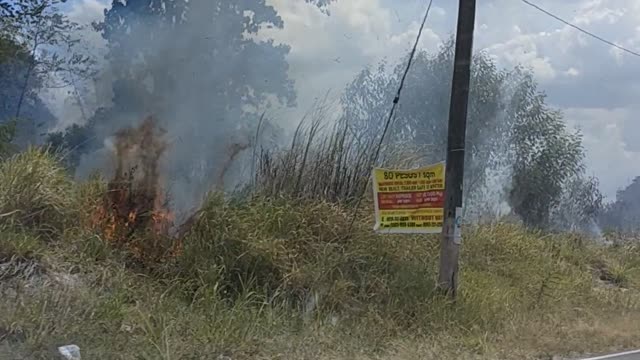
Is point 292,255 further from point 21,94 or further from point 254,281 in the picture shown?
point 21,94

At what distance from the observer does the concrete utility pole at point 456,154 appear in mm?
8914

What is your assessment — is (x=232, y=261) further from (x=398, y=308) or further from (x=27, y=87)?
(x=27, y=87)

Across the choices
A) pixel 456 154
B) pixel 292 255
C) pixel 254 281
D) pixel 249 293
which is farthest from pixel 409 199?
pixel 249 293

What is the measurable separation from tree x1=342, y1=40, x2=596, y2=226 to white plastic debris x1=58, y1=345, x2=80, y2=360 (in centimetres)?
886

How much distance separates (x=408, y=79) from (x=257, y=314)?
10.4m

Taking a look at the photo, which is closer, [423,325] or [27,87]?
[423,325]

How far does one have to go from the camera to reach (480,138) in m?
17.6

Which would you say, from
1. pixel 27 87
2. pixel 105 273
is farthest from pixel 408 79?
pixel 105 273

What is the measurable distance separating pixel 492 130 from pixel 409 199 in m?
8.77

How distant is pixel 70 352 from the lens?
578 centimetres

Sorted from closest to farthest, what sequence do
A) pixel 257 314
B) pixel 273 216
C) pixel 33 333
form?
pixel 33 333 < pixel 257 314 < pixel 273 216

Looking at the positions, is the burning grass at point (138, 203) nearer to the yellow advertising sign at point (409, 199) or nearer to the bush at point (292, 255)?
the bush at point (292, 255)

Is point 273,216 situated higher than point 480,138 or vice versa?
point 480,138

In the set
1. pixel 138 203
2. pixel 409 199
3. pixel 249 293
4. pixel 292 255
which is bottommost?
pixel 249 293
